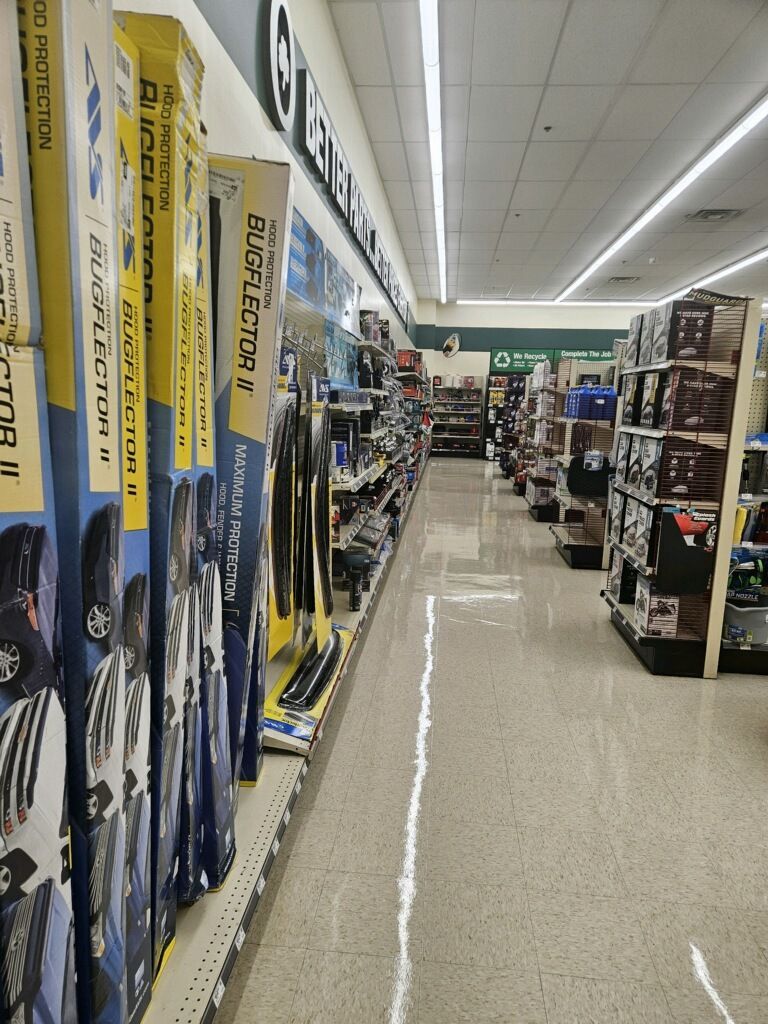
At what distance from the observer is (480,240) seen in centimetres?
1024

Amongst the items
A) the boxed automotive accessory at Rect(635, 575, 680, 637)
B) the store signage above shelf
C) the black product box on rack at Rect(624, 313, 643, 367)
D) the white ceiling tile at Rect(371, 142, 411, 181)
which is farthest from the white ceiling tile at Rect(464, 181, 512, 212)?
the boxed automotive accessory at Rect(635, 575, 680, 637)

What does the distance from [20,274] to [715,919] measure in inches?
97.0

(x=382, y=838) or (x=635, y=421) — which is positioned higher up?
(x=635, y=421)

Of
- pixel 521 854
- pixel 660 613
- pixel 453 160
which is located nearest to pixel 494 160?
pixel 453 160

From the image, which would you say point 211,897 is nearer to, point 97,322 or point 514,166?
point 97,322

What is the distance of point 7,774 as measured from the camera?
2.78 ft

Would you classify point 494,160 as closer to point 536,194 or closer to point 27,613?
point 536,194

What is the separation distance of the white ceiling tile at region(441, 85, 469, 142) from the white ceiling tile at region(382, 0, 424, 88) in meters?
0.28

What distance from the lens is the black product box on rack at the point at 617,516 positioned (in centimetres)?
445

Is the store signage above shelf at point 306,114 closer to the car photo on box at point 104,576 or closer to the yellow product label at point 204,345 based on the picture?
the yellow product label at point 204,345

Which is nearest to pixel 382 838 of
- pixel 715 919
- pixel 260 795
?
pixel 260 795

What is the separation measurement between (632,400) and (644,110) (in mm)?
Result: 3123

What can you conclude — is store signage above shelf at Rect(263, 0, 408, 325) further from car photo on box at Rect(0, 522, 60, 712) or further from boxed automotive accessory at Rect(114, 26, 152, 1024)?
car photo on box at Rect(0, 522, 60, 712)

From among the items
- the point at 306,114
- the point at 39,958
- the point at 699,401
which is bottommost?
the point at 39,958
